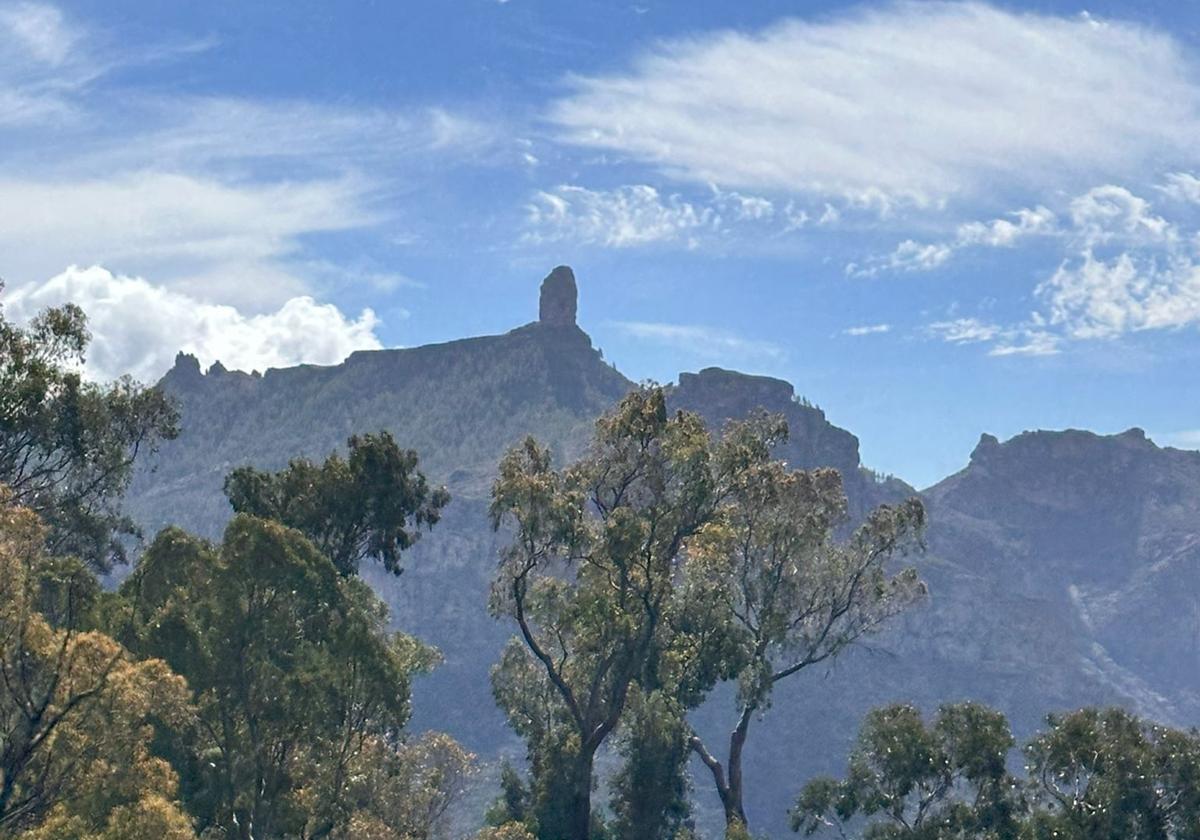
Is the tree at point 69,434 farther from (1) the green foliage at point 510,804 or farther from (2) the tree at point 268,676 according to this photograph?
(1) the green foliage at point 510,804

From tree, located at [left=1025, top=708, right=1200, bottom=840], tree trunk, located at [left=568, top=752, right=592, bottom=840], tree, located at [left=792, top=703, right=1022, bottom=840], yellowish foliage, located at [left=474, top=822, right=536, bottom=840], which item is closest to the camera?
tree, located at [left=1025, top=708, right=1200, bottom=840]

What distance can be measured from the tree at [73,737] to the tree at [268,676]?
1171 cm

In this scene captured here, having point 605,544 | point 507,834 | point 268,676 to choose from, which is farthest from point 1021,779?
point 268,676

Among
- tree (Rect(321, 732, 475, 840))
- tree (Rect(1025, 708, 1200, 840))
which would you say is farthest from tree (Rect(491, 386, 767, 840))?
tree (Rect(1025, 708, 1200, 840))

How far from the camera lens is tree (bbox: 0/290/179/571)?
56.1 m

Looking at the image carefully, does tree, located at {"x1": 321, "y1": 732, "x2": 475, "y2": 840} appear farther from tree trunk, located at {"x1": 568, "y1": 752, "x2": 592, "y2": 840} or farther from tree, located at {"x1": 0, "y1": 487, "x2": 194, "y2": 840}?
tree, located at {"x1": 0, "y1": 487, "x2": 194, "y2": 840}

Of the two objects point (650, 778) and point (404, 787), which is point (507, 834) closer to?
point (404, 787)

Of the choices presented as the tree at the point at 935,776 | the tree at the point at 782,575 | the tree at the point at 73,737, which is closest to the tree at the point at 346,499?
the tree at the point at 782,575

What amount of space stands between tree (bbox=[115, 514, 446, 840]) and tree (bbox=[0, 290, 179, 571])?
24.3 ft

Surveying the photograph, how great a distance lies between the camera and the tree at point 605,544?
59688 mm

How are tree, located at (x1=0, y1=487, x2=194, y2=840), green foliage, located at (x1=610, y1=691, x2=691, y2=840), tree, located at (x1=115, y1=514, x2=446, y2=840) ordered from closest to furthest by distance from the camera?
tree, located at (x1=0, y1=487, x2=194, y2=840), tree, located at (x1=115, y1=514, x2=446, y2=840), green foliage, located at (x1=610, y1=691, x2=691, y2=840)

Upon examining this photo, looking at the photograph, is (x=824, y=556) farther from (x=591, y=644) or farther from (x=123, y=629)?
(x=123, y=629)

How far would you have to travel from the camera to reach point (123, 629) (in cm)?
5256

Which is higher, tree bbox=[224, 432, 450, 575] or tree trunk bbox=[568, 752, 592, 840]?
tree bbox=[224, 432, 450, 575]
